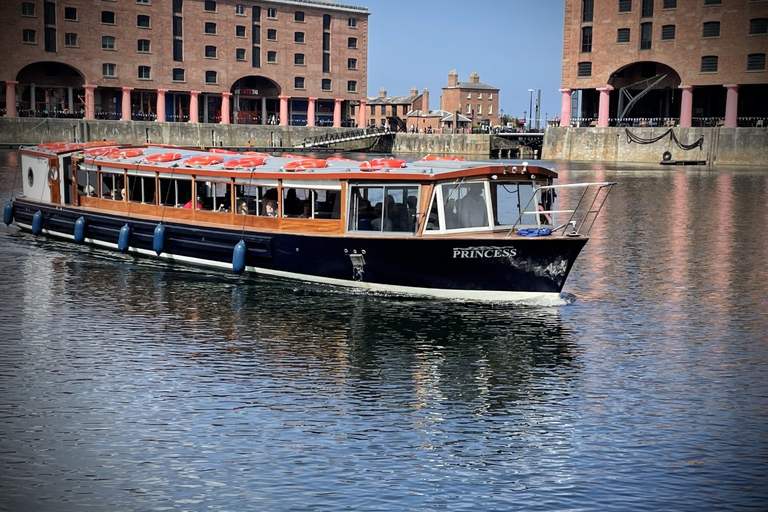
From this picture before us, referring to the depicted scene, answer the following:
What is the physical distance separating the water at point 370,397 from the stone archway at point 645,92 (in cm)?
7399

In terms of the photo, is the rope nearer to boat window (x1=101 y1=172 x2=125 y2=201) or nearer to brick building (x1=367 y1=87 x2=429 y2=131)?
brick building (x1=367 y1=87 x2=429 y2=131)

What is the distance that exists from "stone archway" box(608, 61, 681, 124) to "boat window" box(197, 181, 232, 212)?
7537cm

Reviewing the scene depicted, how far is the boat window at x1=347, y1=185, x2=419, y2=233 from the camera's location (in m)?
25.5

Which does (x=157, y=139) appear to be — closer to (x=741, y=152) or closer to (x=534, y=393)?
(x=741, y=152)

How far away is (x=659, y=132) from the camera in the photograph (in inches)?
3853

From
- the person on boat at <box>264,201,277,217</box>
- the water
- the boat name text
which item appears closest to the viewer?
the water

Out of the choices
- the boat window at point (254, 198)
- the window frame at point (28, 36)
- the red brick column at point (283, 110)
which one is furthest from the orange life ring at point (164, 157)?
the red brick column at point (283, 110)

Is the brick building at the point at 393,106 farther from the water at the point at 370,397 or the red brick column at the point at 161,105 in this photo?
the water at the point at 370,397

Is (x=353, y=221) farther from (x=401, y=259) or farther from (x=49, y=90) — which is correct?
(x=49, y=90)

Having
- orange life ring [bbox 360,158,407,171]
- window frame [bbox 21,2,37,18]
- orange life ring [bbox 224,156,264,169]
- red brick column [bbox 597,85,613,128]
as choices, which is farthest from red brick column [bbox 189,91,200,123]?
orange life ring [bbox 360,158,407,171]

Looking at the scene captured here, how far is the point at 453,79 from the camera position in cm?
16288

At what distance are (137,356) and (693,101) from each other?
9167 centimetres

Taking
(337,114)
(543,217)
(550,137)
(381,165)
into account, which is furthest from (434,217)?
(337,114)

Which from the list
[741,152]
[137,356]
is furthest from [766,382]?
[741,152]
